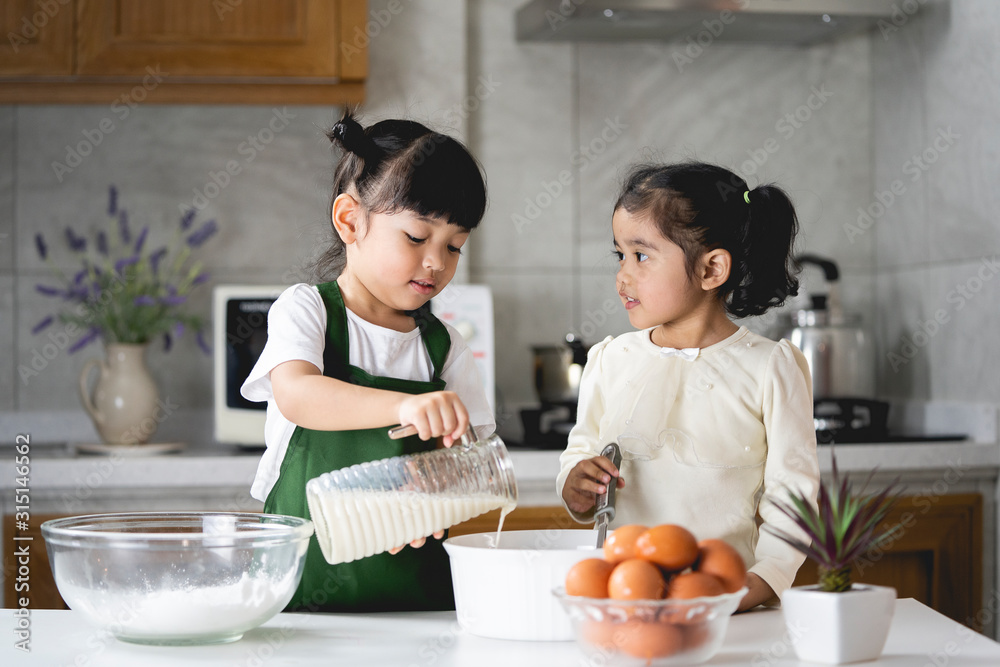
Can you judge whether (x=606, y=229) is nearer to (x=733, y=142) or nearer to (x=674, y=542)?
(x=733, y=142)

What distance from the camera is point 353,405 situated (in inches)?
35.8

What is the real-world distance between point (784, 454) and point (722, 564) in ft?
1.24

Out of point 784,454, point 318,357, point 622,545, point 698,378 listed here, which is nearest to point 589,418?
point 698,378

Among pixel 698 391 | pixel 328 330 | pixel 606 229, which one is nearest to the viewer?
pixel 328 330

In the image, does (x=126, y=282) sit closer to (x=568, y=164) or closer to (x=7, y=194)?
(x=7, y=194)

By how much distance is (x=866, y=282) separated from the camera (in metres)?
2.54

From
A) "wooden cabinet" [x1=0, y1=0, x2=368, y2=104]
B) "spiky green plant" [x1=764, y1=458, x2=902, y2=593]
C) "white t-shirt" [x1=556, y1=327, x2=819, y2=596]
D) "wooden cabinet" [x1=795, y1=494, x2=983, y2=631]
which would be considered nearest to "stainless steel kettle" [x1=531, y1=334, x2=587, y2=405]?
"wooden cabinet" [x1=795, y1=494, x2=983, y2=631]

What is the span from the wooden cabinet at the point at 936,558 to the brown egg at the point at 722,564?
1310mm

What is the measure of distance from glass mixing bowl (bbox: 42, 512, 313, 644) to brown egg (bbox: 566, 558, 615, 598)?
24cm

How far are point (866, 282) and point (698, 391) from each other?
156cm

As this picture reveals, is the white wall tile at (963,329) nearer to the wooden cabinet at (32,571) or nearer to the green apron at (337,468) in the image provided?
the green apron at (337,468)

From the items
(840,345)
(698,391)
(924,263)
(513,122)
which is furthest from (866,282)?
(698,391)

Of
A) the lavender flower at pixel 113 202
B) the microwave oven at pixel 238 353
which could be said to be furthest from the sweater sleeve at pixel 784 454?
the lavender flower at pixel 113 202

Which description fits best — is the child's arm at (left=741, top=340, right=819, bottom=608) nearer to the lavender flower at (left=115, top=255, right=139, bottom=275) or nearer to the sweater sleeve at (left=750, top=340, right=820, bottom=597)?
the sweater sleeve at (left=750, top=340, right=820, bottom=597)
